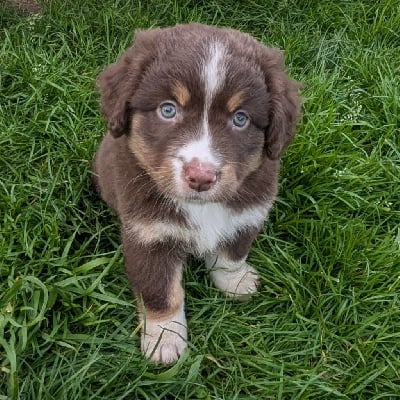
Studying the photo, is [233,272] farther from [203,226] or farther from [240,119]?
[240,119]

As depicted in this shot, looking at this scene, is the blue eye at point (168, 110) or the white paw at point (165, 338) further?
the white paw at point (165, 338)

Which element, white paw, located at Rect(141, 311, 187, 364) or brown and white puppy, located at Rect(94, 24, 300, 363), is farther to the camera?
white paw, located at Rect(141, 311, 187, 364)

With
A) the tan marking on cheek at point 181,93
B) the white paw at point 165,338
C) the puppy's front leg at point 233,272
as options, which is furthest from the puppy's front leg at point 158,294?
the tan marking on cheek at point 181,93

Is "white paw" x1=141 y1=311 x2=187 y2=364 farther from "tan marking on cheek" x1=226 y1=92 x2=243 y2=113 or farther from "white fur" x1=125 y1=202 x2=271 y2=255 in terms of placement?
"tan marking on cheek" x1=226 y1=92 x2=243 y2=113

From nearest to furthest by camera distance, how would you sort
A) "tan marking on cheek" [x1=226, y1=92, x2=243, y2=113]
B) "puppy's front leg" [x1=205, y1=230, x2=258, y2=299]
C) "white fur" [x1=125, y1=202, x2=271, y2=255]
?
"tan marking on cheek" [x1=226, y1=92, x2=243, y2=113], "white fur" [x1=125, y1=202, x2=271, y2=255], "puppy's front leg" [x1=205, y1=230, x2=258, y2=299]

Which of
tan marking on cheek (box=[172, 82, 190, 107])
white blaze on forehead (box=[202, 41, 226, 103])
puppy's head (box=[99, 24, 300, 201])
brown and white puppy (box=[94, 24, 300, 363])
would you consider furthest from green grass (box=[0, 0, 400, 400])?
white blaze on forehead (box=[202, 41, 226, 103])

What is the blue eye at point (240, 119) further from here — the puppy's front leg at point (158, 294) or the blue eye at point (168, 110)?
the puppy's front leg at point (158, 294)
